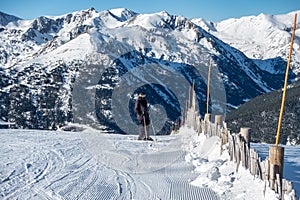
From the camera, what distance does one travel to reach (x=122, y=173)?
9828 mm

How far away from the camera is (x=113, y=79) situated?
19075 cm

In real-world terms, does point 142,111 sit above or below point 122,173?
above

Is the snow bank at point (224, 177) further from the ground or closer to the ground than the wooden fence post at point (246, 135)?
closer to the ground

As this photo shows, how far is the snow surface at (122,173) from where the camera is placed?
26.0 feet

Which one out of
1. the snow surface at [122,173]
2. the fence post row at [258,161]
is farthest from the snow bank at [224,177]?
the fence post row at [258,161]

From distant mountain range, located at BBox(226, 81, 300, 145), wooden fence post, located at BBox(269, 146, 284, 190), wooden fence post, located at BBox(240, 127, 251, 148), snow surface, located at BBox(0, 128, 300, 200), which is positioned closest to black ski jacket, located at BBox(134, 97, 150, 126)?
snow surface, located at BBox(0, 128, 300, 200)

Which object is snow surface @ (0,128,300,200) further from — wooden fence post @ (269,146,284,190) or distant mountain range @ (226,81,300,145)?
distant mountain range @ (226,81,300,145)

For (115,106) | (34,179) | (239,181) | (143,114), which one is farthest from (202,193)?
(115,106)

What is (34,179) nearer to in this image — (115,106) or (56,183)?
(56,183)

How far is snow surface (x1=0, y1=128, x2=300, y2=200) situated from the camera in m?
7.92

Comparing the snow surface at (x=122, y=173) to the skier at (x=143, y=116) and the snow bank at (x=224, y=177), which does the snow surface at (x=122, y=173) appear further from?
the skier at (x=143, y=116)

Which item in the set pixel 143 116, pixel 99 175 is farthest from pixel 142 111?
pixel 99 175

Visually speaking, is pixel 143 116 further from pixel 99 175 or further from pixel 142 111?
pixel 99 175

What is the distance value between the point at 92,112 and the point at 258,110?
56.6m
